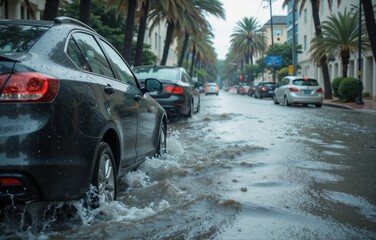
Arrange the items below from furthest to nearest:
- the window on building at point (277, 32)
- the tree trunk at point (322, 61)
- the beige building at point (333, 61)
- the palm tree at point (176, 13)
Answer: the window on building at point (277, 32)
the beige building at point (333, 61)
the tree trunk at point (322, 61)
the palm tree at point (176, 13)

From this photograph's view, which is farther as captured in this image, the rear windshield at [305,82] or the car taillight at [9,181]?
the rear windshield at [305,82]

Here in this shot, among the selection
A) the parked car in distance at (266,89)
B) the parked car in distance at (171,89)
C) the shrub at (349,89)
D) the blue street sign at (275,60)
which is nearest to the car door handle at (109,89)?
the parked car in distance at (171,89)

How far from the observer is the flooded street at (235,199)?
12.0 feet

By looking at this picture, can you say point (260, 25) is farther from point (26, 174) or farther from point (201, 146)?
point (26, 174)

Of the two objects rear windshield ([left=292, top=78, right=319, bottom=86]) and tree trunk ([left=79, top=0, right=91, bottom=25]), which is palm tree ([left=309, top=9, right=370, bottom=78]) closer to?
rear windshield ([left=292, top=78, right=319, bottom=86])

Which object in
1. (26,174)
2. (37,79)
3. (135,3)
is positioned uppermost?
(135,3)

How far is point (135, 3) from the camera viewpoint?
2075 centimetres

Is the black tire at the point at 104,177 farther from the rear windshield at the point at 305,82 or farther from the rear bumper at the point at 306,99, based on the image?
the rear windshield at the point at 305,82

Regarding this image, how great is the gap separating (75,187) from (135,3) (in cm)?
1819

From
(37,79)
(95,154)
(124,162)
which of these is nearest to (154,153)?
(124,162)

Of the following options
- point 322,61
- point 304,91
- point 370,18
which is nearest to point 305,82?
point 304,91

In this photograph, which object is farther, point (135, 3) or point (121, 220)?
point (135, 3)

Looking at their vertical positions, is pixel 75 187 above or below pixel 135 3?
below

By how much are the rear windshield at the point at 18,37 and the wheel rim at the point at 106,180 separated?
1.03 m
